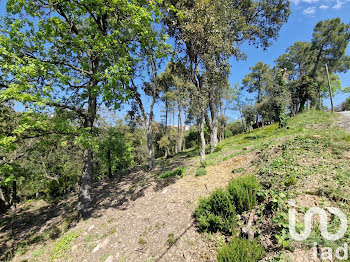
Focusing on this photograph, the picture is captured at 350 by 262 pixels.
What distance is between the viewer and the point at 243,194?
3.78 meters

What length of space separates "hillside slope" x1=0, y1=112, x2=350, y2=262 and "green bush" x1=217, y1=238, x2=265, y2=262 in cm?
20

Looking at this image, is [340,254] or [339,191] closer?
[340,254]

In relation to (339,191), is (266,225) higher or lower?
lower

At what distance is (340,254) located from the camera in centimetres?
228

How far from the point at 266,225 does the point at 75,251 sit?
5.88m

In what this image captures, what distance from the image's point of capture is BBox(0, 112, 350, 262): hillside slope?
3213 mm

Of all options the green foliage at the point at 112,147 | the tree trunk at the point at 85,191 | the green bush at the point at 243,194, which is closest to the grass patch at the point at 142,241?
the green bush at the point at 243,194

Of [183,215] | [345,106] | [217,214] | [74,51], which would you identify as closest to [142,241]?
[183,215]

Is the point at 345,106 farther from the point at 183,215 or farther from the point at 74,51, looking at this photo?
the point at 74,51

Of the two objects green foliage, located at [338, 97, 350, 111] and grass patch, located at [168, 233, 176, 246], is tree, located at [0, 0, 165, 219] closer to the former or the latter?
grass patch, located at [168, 233, 176, 246]

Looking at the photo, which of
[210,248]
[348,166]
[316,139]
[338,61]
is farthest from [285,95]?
[338,61]

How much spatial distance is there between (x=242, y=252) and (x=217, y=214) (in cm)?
123

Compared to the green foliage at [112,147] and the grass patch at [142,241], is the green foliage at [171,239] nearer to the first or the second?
the grass patch at [142,241]

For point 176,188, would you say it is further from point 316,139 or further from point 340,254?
point 316,139
